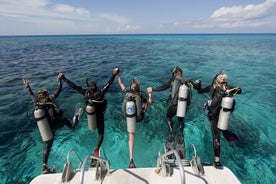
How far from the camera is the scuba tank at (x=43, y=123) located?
510cm

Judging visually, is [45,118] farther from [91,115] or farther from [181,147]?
[181,147]

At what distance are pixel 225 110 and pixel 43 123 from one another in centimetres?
506

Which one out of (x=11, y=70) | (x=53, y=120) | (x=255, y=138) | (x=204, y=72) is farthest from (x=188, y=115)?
(x=11, y=70)

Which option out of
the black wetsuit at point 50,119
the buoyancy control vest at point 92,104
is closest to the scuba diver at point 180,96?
the buoyancy control vest at point 92,104

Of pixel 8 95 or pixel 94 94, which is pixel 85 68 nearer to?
pixel 8 95

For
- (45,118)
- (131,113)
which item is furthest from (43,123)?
(131,113)

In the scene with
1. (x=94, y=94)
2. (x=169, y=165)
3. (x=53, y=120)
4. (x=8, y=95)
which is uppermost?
(x=94, y=94)

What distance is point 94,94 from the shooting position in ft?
19.1

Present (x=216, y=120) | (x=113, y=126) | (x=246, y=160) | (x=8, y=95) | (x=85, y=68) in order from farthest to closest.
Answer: (x=85, y=68) → (x=8, y=95) → (x=113, y=126) → (x=246, y=160) → (x=216, y=120)

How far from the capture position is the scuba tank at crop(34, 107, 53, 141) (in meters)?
5.10

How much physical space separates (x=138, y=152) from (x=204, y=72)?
18035 millimetres

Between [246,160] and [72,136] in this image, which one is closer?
[246,160]

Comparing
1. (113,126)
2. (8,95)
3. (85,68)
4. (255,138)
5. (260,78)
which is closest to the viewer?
(255,138)

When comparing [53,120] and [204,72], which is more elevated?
[53,120]
